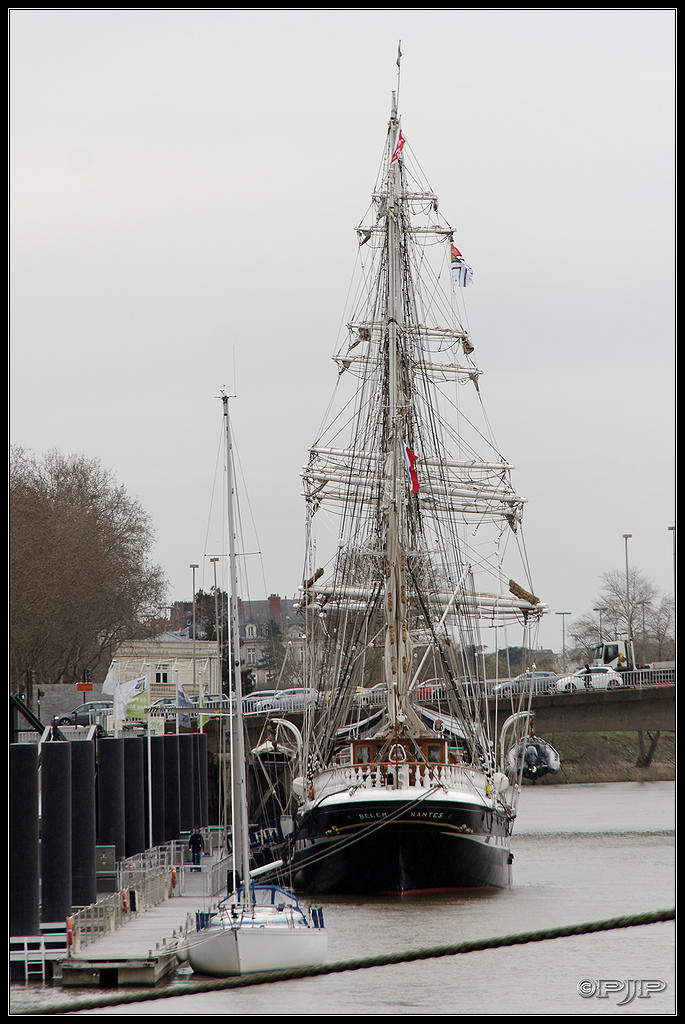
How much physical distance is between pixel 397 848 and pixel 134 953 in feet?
49.0

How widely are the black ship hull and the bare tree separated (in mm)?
33082

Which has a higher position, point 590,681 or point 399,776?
point 590,681

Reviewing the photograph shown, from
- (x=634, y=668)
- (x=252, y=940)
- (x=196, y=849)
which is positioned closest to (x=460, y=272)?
(x=196, y=849)

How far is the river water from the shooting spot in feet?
84.3

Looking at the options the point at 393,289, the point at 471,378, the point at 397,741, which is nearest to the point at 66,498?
the point at 471,378

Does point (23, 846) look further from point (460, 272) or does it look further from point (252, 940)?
point (460, 272)

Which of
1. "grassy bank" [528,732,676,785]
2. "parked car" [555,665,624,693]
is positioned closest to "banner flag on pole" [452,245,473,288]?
"parked car" [555,665,624,693]

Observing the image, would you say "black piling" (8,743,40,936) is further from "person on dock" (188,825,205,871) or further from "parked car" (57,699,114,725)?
"parked car" (57,699,114,725)

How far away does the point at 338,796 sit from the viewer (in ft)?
140

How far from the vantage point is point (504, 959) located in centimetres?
3072

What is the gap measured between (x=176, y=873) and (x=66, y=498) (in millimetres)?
46863

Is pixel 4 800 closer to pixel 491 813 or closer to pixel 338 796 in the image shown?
pixel 338 796

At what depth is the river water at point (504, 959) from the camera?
25688 millimetres

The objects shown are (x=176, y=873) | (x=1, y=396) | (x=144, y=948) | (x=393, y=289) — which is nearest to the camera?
(x=1, y=396)
